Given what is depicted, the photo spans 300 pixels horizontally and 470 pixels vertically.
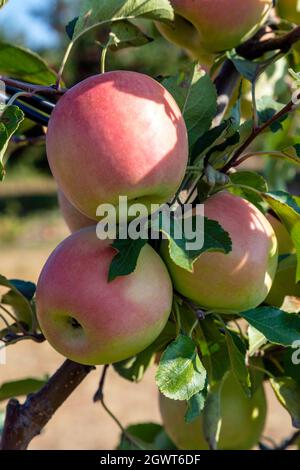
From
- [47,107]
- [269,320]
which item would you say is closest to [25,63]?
[47,107]

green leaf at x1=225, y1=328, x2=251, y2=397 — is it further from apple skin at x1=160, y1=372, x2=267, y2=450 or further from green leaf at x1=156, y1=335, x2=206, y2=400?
apple skin at x1=160, y1=372, x2=267, y2=450

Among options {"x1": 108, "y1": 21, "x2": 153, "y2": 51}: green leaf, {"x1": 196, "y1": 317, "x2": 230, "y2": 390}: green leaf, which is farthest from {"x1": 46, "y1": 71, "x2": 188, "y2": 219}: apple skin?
{"x1": 196, "y1": 317, "x2": 230, "y2": 390}: green leaf

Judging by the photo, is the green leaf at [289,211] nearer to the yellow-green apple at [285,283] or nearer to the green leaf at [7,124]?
the yellow-green apple at [285,283]

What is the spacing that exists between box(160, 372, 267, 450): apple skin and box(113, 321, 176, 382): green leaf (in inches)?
3.2

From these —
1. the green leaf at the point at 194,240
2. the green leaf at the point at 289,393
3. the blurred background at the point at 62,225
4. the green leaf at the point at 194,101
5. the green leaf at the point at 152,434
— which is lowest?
the blurred background at the point at 62,225

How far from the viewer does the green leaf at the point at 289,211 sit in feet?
2.26

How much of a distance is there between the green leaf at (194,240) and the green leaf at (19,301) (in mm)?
270

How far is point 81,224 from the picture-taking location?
2.62 ft

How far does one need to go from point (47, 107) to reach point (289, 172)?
78cm

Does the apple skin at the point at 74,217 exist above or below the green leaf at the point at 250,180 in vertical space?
below

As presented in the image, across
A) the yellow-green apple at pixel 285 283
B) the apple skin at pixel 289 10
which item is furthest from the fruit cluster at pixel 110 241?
the apple skin at pixel 289 10

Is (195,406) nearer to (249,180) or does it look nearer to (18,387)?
(249,180)

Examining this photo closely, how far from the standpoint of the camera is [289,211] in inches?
27.3

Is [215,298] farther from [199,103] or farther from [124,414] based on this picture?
[124,414]
